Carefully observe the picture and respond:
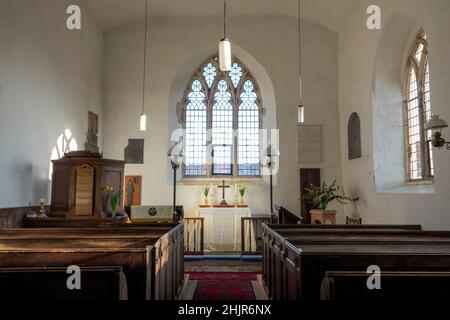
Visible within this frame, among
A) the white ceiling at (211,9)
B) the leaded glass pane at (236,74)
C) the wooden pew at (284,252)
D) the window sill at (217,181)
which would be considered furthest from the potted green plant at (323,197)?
the white ceiling at (211,9)

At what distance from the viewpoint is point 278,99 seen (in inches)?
362

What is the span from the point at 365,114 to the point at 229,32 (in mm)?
3994

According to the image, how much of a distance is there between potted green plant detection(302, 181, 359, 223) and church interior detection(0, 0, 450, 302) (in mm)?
42

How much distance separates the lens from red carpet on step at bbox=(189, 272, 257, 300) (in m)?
4.43

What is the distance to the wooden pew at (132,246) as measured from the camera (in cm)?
265

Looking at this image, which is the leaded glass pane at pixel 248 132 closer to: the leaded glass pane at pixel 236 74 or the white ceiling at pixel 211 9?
the leaded glass pane at pixel 236 74

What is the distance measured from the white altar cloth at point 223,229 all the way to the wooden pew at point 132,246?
3.19 meters

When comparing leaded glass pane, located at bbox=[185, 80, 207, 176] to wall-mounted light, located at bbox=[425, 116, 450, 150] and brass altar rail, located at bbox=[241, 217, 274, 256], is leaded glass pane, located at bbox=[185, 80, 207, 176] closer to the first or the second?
brass altar rail, located at bbox=[241, 217, 274, 256]

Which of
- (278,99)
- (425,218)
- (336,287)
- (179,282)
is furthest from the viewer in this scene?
(278,99)

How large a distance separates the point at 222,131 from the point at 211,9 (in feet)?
9.85

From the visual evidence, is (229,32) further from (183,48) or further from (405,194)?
(405,194)

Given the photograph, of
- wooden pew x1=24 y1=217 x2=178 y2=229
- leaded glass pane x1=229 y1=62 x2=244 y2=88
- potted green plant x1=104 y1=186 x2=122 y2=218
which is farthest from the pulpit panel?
leaded glass pane x1=229 y1=62 x2=244 y2=88

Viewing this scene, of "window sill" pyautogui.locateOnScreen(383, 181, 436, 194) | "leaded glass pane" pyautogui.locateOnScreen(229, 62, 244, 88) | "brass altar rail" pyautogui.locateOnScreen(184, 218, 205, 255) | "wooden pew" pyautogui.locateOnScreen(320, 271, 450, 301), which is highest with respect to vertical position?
"leaded glass pane" pyautogui.locateOnScreen(229, 62, 244, 88)

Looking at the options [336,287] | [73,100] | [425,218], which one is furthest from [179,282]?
[73,100]
